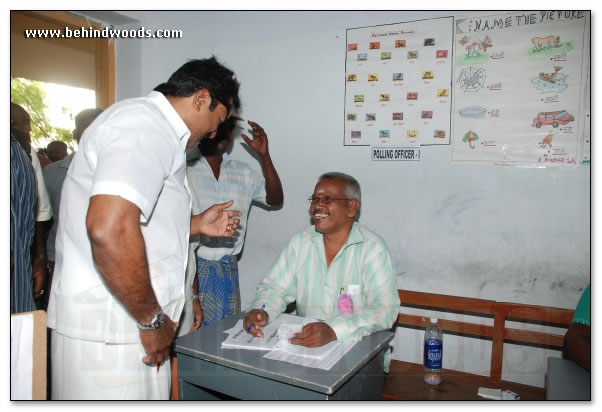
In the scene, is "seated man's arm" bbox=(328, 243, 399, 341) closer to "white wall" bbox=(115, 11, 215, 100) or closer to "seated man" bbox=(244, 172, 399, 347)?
"seated man" bbox=(244, 172, 399, 347)

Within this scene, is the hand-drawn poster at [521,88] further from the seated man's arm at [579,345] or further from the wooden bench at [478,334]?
the seated man's arm at [579,345]

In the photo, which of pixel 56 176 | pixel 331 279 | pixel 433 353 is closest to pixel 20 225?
pixel 56 176

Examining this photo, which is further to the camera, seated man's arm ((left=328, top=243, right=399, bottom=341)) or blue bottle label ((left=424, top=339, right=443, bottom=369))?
blue bottle label ((left=424, top=339, right=443, bottom=369))

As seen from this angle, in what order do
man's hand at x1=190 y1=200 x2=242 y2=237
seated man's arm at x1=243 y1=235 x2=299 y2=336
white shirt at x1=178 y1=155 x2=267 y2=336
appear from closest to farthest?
1. man's hand at x1=190 y1=200 x2=242 y2=237
2. seated man's arm at x1=243 y1=235 x2=299 y2=336
3. white shirt at x1=178 y1=155 x2=267 y2=336

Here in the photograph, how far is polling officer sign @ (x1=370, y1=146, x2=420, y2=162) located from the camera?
2.93 metres

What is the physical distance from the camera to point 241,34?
3.49 m

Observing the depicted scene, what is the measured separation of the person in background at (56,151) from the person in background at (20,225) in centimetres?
89

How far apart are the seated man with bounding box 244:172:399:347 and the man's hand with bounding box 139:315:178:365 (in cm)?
64

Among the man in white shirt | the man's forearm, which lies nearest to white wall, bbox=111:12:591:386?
the man's forearm

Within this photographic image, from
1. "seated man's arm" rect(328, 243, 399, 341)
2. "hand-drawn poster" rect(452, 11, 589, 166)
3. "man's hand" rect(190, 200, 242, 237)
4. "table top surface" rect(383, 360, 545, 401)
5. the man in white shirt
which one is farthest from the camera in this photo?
"hand-drawn poster" rect(452, 11, 589, 166)

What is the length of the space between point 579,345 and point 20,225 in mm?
2250

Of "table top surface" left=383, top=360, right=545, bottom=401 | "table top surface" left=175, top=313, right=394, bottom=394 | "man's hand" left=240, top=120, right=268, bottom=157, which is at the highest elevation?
"man's hand" left=240, top=120, right=268, bottom=157

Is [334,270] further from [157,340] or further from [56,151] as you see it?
[56,151]

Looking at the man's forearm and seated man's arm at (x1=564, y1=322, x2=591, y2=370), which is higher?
the man's forearm
